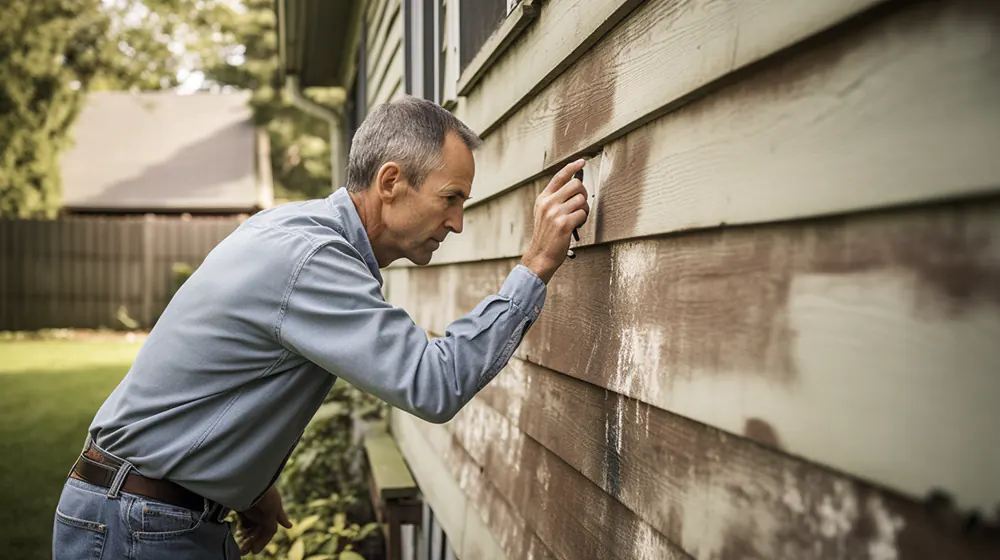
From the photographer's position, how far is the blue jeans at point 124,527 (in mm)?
2008

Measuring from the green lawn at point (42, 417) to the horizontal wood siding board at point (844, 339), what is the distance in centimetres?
541

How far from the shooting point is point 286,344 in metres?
1.83

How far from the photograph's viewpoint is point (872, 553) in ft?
3.03

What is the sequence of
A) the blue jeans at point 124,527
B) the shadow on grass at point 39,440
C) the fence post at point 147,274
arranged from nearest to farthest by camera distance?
the blue jeans at point 124,527
the shadow on grass at point 39,440
the fence post at point 147,274

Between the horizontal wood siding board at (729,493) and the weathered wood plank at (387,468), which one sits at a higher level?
the horizontal wood siding board at (729,493)

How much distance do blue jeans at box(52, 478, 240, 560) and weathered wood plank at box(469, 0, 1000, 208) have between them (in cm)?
134

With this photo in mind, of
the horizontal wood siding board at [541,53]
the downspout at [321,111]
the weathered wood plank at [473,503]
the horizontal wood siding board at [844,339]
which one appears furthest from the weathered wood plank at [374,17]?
the horizontal wood siding board at [844,339]

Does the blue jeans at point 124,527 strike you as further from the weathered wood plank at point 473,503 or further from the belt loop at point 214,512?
the weathered wood plank at point 473,503

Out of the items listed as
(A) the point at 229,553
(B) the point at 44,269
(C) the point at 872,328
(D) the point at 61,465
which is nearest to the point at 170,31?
(B) the point at 44,269

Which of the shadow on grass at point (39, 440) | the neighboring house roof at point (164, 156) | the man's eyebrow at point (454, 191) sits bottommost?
the shadow on grass at point (39, 440)

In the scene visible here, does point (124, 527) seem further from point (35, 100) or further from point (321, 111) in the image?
point (35, 100)

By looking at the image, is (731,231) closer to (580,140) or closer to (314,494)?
(580,140)

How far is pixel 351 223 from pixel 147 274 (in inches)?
662

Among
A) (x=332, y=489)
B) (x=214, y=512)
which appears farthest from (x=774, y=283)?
(x=332, y=489)
